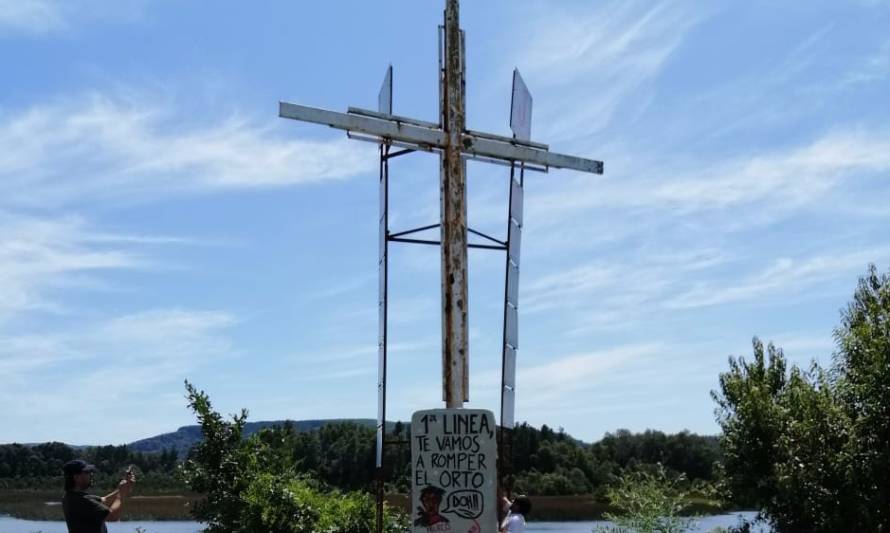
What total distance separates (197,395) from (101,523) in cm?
834

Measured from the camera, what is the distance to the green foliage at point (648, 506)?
1216 cm

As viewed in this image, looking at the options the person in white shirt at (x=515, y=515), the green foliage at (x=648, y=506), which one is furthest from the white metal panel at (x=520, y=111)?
the green foliage at (x=648, y=506)

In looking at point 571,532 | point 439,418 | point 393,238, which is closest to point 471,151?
point 393,238

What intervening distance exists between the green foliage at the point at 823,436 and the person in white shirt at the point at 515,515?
6.02 meters

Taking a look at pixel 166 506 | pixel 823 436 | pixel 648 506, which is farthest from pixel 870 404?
pixel 166 506

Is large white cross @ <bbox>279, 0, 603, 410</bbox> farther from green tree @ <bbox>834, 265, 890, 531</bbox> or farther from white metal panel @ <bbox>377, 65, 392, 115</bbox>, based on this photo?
green tree @ <bbox>834, 265, 890, 531</bbox>

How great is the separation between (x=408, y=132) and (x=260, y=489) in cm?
599

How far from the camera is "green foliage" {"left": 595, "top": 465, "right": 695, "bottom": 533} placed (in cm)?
1216

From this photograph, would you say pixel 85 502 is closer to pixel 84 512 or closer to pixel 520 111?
A: pixel 84 512

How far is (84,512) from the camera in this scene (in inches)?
269

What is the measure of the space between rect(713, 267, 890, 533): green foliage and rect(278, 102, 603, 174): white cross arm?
6.85 metres

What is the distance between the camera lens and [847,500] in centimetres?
1396

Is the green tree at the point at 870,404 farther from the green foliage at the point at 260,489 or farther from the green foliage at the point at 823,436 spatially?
the green foliage at the point at 260,489

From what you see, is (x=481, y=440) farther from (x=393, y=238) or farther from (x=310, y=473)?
(x=310, y=473)
